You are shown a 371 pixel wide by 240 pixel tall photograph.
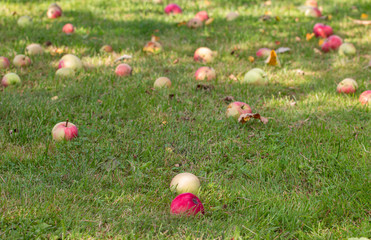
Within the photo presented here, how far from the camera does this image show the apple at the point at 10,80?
4259 millimetres

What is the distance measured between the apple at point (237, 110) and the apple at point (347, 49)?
2.66 meters

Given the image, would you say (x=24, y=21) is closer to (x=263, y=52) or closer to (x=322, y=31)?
(x=263, y=52)

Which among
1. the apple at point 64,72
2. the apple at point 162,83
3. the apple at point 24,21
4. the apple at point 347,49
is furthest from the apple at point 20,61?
the apple at point 347,49

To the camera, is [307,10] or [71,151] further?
[307,10]

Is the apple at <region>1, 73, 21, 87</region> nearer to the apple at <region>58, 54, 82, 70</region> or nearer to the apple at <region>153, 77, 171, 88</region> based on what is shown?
the apple at <region>58, 54, 82, 70</region>

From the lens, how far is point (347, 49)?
5.54 metres

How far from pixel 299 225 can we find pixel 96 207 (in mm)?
1315

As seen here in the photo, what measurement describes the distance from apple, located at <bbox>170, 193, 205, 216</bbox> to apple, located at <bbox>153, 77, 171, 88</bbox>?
2.12 meters

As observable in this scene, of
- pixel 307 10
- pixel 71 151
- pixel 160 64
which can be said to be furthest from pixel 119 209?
pixel 307 10

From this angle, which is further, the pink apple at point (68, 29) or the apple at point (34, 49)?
the pink apple at point (68, 29)

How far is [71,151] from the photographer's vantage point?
3.11m

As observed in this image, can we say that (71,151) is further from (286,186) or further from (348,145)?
(348,145)

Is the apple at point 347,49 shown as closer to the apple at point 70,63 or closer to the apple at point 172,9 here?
the apple at point 172,9

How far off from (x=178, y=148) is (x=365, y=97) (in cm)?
213
